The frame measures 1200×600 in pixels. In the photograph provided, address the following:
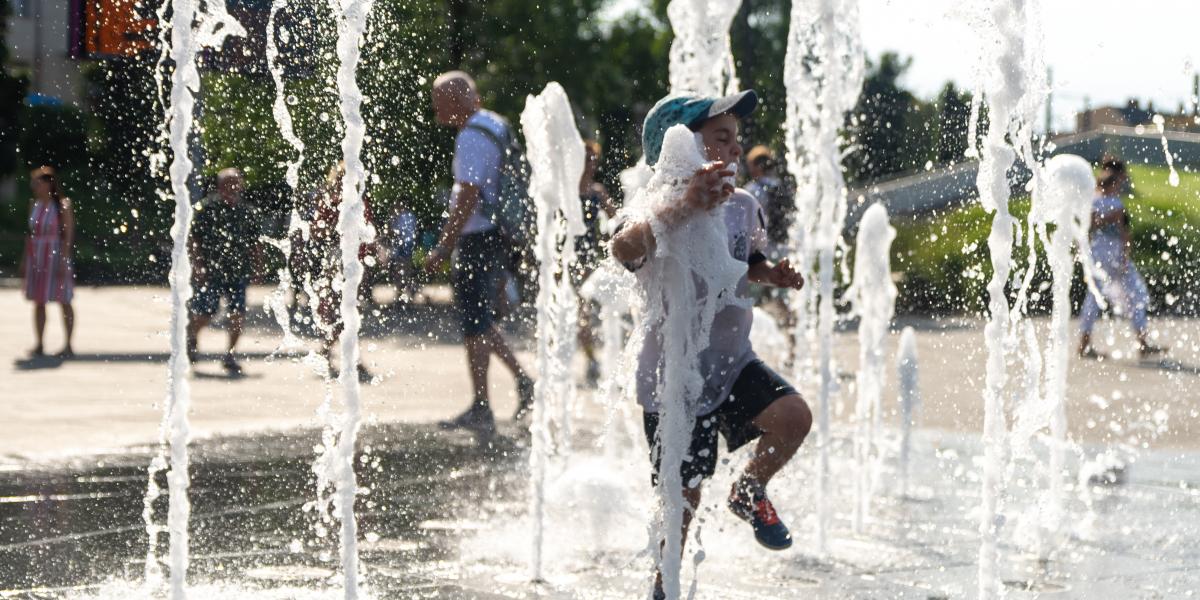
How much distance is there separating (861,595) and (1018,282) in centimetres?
1115

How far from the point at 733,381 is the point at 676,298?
47 cm

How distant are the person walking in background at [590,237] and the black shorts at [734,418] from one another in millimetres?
4314

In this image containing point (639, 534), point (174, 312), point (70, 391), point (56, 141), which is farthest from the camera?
point (56, 141)

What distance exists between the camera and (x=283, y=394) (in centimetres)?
1049

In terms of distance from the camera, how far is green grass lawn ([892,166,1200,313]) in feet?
57.2

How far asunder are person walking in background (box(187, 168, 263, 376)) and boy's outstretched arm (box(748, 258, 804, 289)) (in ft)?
24.9

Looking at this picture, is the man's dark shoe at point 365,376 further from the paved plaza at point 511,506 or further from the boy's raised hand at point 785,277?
the boy's raised hand at point 785,277

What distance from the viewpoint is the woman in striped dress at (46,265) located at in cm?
1270

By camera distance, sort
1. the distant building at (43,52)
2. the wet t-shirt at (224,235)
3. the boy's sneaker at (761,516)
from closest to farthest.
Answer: the boy's sneaker at (761,516), the wet t-shirt at (224,235), the distant building at (43,52)

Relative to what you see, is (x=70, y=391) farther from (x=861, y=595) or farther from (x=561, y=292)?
(x=861, y=595)

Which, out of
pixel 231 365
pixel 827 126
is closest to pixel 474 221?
pixel 827 126

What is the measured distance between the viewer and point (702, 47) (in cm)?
899

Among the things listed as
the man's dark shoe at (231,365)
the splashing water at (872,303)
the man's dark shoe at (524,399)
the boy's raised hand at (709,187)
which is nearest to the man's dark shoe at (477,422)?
the man's dark shoe at (524,399)

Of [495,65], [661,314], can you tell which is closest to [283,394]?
[661,314]
